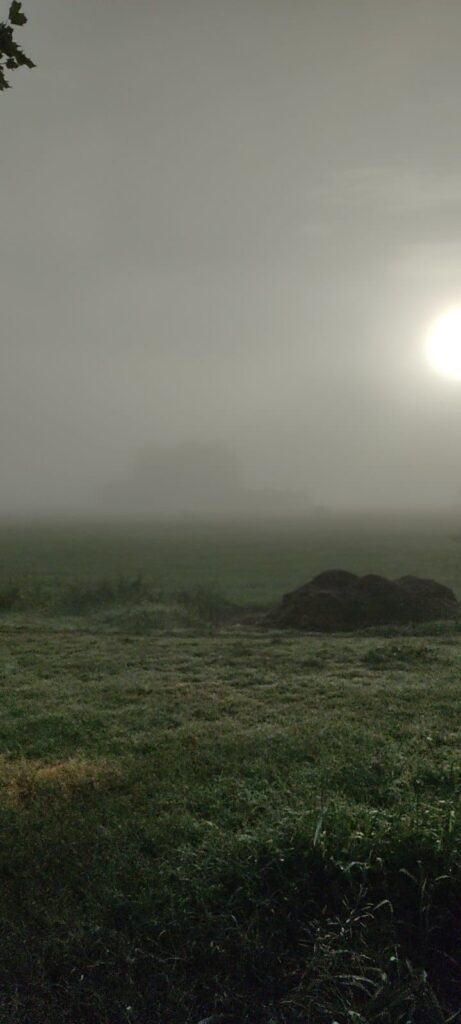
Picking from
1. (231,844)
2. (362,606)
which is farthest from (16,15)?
(362,606)

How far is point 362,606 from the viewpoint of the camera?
2028cm

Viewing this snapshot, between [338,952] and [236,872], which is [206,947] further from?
[338,952]

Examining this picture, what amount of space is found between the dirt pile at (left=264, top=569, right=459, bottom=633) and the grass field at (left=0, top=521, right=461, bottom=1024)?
580 centimetres

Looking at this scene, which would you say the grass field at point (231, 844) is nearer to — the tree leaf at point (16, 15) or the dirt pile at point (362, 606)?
the dirt pile at point (362, 606)

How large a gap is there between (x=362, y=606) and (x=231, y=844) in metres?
15.5

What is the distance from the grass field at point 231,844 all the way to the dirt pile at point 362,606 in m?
5.80

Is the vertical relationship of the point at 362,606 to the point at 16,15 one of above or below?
below

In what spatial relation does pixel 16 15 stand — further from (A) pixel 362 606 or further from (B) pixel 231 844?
(A) pixel 362 606

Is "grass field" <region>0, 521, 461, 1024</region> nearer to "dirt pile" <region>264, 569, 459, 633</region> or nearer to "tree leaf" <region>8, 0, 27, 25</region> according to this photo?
"dirt pile" <region>264, 569, 459, 633</region>

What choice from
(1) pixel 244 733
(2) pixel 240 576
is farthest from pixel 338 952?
(2) pixel 240 576

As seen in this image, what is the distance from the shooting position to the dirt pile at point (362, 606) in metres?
19.5

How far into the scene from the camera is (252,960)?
4.31 metres

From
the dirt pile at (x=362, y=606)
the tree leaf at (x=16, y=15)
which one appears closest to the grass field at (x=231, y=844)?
the dirt pile at (x=362, y=606)

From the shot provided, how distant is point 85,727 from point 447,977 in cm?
670
